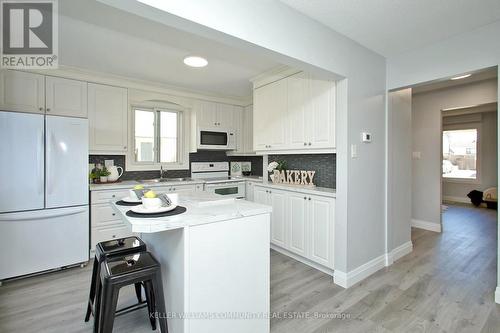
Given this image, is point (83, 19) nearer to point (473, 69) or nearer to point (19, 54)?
point (19, 54)

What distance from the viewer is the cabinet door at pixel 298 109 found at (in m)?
2.84

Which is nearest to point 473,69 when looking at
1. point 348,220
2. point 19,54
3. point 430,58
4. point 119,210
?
point 430,58

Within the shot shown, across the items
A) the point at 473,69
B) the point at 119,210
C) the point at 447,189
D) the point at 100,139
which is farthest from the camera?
Answer: the point at 447,189

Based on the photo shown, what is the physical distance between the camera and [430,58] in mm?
2475

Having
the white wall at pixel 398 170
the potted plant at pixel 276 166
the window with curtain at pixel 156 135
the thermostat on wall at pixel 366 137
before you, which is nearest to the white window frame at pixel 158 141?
the window with curtain at pixel 156 135

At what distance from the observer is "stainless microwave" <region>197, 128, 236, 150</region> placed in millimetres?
4172

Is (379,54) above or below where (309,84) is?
above

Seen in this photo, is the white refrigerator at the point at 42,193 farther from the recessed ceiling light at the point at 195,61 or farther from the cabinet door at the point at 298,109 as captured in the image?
the cabinet door at the point at 298,109

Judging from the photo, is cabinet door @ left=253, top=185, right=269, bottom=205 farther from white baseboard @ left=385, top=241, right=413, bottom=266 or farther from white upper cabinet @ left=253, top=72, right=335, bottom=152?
white baseboard @ left=385, top=241, right=413, bottom=266

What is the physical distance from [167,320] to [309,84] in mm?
2588

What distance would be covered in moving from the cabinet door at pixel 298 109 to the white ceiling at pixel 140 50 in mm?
366

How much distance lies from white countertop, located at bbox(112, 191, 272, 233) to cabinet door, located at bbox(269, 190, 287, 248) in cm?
136

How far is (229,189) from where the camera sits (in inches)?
159

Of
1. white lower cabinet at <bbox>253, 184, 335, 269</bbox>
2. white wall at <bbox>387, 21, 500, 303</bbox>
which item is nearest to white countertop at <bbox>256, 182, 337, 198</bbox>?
white lower cabinet at <bbox>253, 184, 335, 269</bbox>
